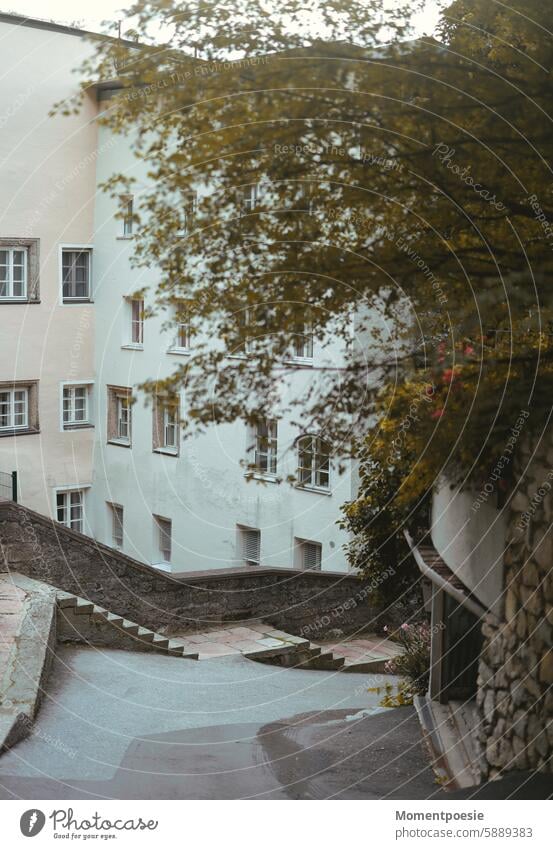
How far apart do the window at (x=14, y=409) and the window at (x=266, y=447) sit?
722 mm

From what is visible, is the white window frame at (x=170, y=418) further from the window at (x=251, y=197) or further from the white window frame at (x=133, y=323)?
the window at (x=251, y=197)

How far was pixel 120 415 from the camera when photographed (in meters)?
3.43

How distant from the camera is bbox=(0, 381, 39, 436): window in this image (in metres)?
3.31

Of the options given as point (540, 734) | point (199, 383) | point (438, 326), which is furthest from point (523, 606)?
point (199, 383)

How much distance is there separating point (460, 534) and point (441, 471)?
208 millimetres

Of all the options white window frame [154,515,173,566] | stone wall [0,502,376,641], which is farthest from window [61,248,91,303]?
stone wall [0,502,376,641]

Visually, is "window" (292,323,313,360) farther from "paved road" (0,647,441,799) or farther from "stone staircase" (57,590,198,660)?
"stone staircase" (57,590,198,660)

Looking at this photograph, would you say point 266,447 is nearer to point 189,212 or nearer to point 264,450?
point 264,450

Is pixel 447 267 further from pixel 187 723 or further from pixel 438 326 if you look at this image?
pixel 187 723

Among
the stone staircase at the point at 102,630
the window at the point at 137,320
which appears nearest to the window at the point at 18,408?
the window at the point at 137,320

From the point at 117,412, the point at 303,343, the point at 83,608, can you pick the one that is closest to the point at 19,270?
the point at 117,412

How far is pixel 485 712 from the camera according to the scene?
344cm

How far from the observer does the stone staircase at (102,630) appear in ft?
19.0

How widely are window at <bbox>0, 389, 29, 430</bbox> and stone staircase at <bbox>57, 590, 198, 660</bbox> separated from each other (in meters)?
2.56
